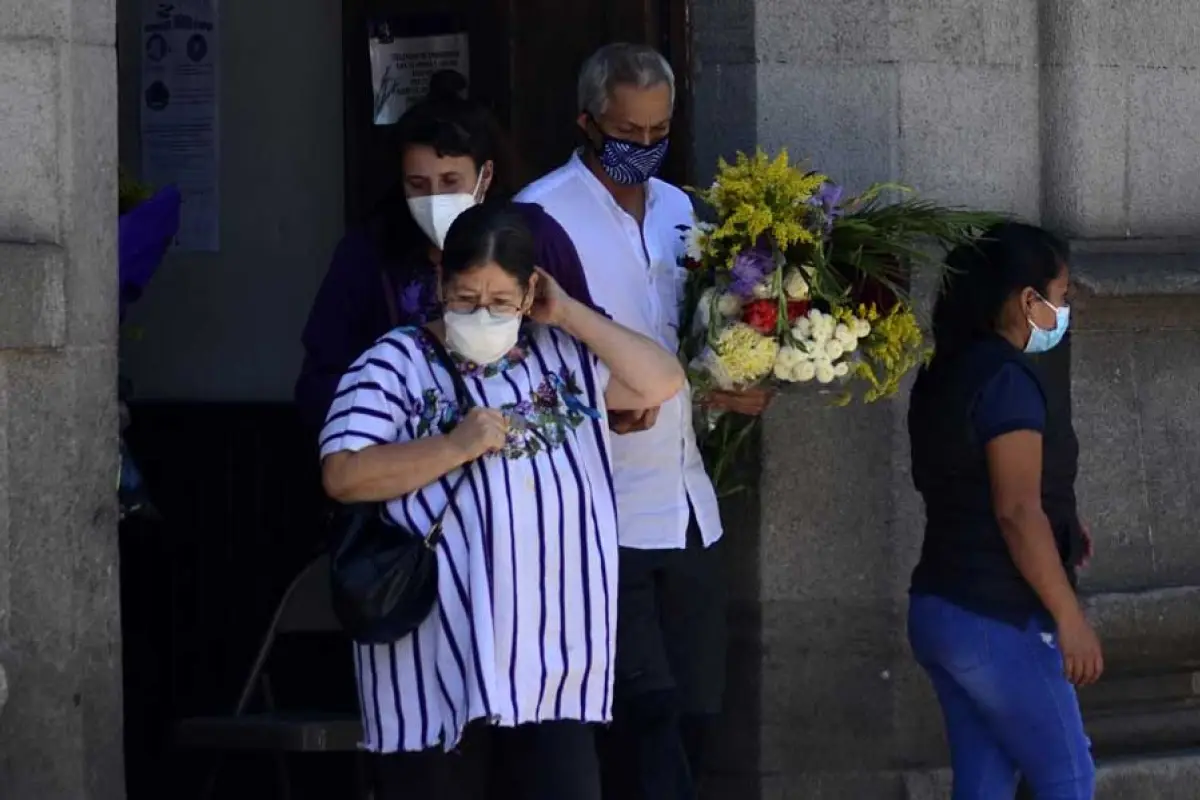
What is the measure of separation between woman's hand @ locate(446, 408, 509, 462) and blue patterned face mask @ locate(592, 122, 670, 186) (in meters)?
0.99

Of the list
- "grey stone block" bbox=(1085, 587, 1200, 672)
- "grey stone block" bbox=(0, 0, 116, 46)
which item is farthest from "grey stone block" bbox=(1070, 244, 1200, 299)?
"grey stone block" bbox=(0, 0, 116, 46)

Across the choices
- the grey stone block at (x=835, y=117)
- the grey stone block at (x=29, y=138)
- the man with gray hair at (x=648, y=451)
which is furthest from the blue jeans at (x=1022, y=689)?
the grey stone block at (x=29, y=138)

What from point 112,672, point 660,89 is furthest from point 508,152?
point 112,672

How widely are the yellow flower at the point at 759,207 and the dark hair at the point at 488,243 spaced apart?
72cm

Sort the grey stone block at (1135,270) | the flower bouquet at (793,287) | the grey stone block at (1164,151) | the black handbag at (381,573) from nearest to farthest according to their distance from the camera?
the black handbag at (381,573), the flower bouquet at (793,287), the grey stone block at (1135,270), the grey stone block at (1164,151)

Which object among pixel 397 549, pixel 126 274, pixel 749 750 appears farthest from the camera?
pixel 749 750

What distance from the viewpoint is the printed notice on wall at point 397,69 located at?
20.5 ft

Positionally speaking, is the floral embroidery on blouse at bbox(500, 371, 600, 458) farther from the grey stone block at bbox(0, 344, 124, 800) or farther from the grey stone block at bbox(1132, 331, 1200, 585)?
the grey stone block at bbox(1132, 331, 1200, 585)

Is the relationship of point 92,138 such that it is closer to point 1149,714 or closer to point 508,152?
point 508,152

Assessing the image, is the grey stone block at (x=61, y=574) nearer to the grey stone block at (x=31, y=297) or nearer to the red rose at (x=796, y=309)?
the grey stone block at (x=31, y=297)

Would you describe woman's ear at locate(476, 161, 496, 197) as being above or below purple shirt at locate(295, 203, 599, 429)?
above

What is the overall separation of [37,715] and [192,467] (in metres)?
1.97

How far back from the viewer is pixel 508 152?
4.70 metres

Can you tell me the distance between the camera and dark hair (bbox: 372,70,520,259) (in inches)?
180
